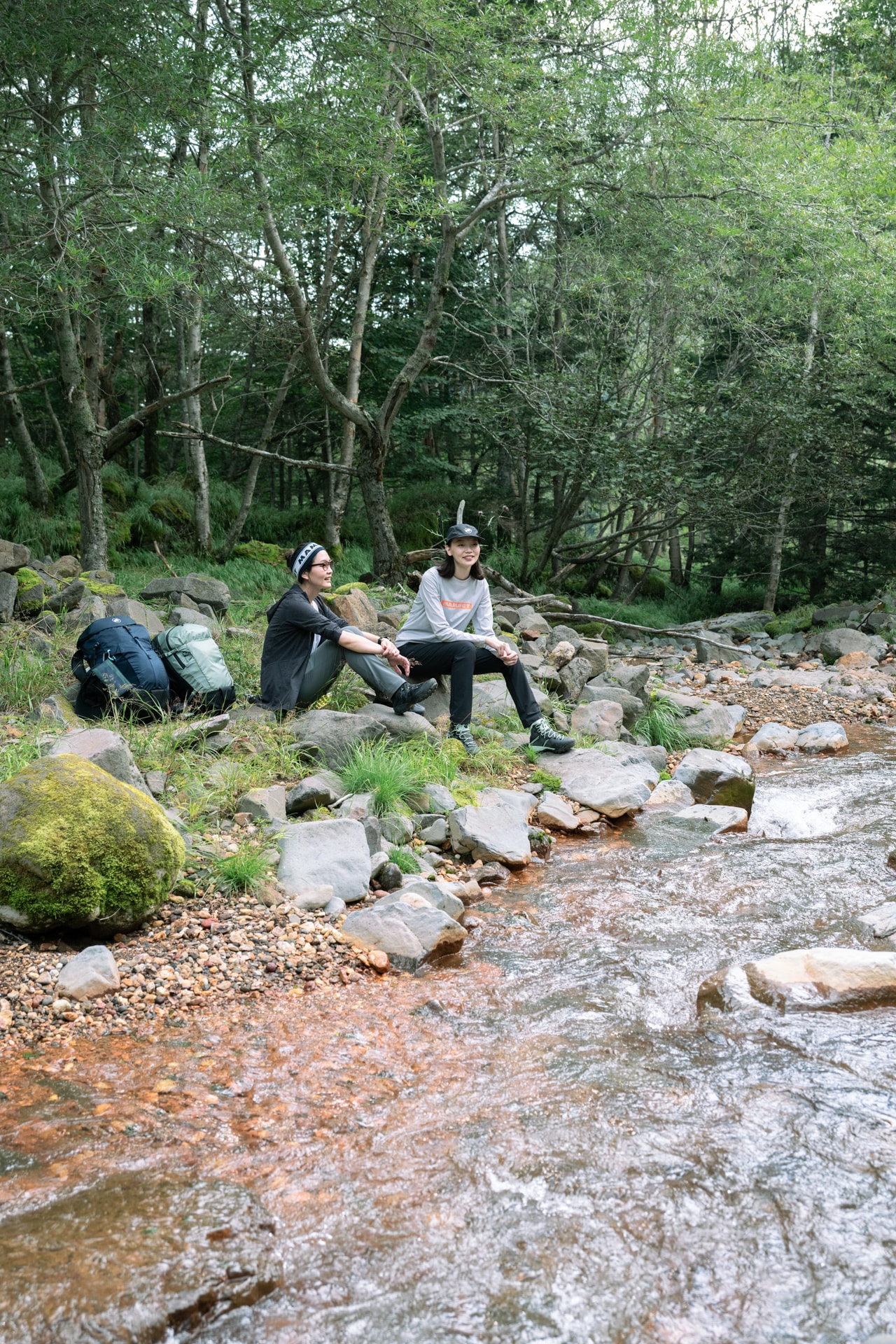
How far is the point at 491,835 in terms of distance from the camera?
16.8 ft

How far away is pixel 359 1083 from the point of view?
2.86m

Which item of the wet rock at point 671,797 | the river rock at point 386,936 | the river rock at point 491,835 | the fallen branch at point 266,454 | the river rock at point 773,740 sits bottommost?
the river rock at point 773,740

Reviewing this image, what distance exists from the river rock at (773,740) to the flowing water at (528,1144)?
4162mm

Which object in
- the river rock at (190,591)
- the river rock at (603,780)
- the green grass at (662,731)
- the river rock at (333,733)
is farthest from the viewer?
the river rock at (190,591)

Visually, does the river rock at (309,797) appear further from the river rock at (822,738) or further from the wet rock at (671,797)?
the river rock at (822,738)

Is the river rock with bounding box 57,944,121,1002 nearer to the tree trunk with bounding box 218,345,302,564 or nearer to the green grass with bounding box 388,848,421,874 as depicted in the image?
the green grass with bounding box 388,848,421,874

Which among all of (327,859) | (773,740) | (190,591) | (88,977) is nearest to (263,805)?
(327,859)

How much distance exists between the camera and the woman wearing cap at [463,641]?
6.51 metres

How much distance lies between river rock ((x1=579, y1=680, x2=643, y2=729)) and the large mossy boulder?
189 inches

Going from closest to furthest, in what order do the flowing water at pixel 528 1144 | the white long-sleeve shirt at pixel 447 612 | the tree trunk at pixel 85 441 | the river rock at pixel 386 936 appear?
1. the flowing water at pixel 528 1144
2. the river rock at pixel 386 936
3. the white long-sleeve shirt at pixel 447 612
4. the tree trunk at pixel 85 441

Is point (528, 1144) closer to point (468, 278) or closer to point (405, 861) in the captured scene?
point (405, 861)

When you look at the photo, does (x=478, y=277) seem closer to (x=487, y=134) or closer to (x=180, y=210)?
(x=487, y=134)

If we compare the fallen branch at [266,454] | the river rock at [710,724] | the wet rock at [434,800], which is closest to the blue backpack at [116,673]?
the wet rock at [434,800]

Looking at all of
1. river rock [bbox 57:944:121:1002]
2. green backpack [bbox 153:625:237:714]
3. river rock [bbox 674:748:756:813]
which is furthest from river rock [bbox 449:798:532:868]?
river rock [bbox 57:944:121:1002]
